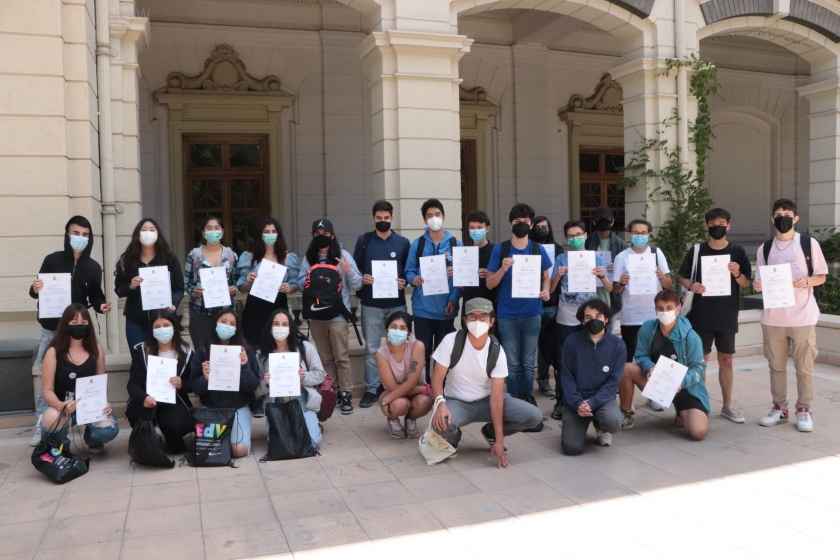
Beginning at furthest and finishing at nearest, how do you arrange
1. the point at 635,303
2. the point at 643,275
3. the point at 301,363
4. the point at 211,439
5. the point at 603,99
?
the point at 603,99 < the point at 635,303 < the point at 643,275 < the point at 301,363 < the point at 211,439

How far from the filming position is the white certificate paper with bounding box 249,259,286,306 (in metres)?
6.07

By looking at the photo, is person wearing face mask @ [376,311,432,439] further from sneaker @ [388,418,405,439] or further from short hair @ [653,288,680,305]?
short hair @ [653,288,680,305]

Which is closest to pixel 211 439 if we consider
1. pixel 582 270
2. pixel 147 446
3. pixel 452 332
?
pixel 147 446

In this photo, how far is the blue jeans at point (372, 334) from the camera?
6.64m

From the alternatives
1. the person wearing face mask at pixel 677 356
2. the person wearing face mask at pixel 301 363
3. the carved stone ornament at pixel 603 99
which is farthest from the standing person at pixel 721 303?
the carved stone ornament at pixel 603 99

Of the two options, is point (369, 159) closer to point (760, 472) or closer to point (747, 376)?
point (747, 376)

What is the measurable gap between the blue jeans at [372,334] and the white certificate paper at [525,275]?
1237mm

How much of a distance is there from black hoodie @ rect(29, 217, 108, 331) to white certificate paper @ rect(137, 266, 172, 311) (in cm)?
38

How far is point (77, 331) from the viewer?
17.5 ft

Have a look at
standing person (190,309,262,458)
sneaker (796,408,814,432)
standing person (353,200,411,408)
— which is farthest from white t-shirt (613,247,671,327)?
standing person (190,309,262,458)

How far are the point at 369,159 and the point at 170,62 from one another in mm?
3342

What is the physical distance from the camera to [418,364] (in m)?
5.70

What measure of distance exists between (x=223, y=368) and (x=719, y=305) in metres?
4.07

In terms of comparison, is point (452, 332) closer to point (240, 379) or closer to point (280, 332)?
point (280, 332)
